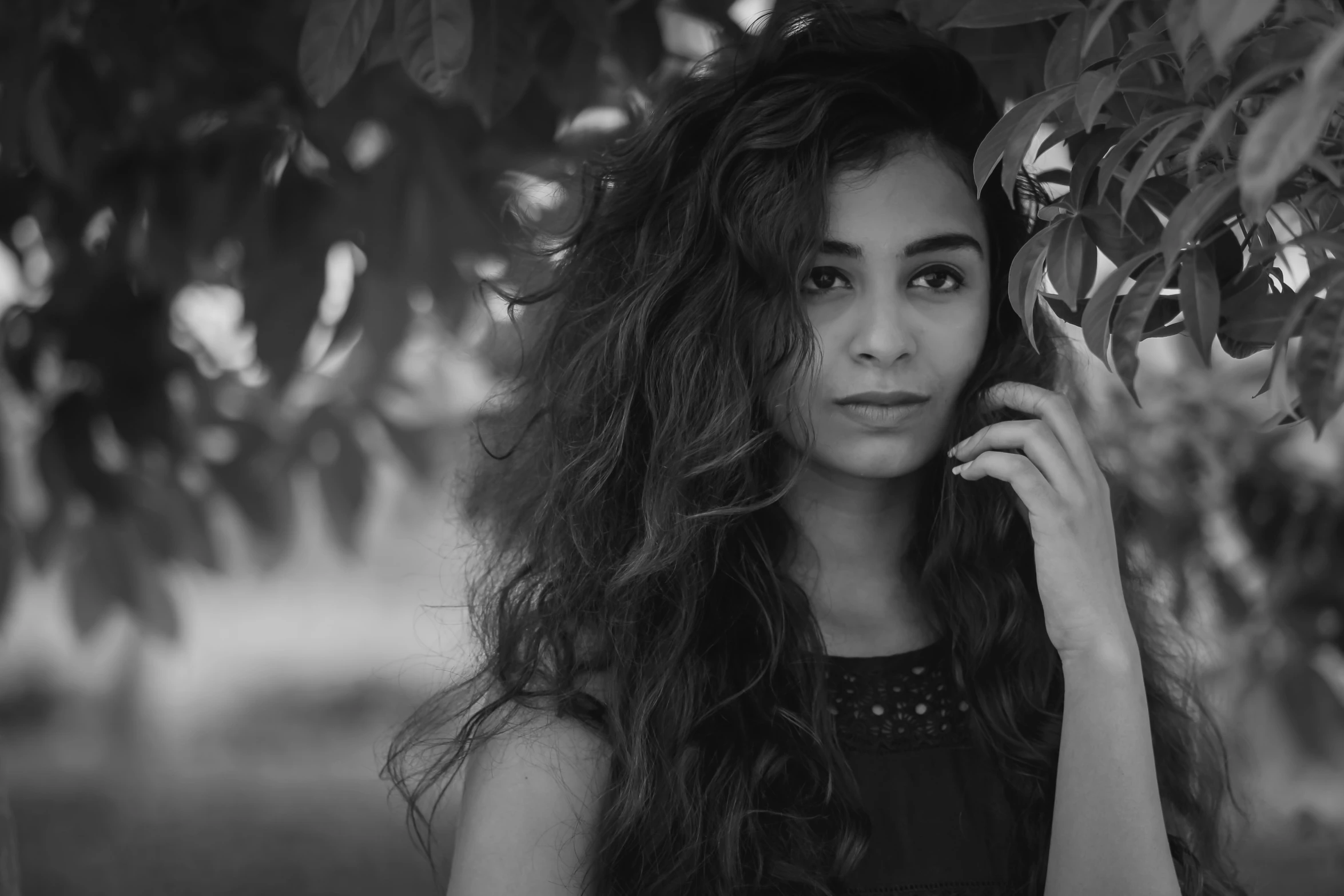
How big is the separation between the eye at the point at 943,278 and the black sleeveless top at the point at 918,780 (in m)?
0.58

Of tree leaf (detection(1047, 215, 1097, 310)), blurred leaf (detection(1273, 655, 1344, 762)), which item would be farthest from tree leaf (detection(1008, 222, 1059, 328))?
blurred leaf (detection(1273, 655, 1344, 762))

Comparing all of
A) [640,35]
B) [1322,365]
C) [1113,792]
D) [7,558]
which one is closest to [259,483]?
[7,558]

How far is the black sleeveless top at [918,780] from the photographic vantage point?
1.87m

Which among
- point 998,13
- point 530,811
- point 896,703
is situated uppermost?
point 998,13

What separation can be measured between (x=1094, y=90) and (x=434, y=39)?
0.81 meters

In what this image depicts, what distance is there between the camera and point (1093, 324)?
1216 mm

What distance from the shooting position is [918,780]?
1.93 meters

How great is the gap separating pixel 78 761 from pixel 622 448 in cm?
741

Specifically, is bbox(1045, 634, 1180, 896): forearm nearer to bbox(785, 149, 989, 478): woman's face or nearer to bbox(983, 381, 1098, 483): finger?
bbox(983, 381, 1098, 483): finger

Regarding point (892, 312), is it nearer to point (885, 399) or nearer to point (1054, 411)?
point (885, 399)

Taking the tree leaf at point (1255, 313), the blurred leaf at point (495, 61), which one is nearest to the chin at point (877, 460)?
the tree leaf at point (1255, 313)

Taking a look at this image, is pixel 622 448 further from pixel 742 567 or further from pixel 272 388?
pixel 272 388

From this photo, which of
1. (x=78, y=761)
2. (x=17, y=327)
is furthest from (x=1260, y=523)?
(x=78, y=761)

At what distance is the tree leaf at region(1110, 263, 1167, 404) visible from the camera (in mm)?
1199
